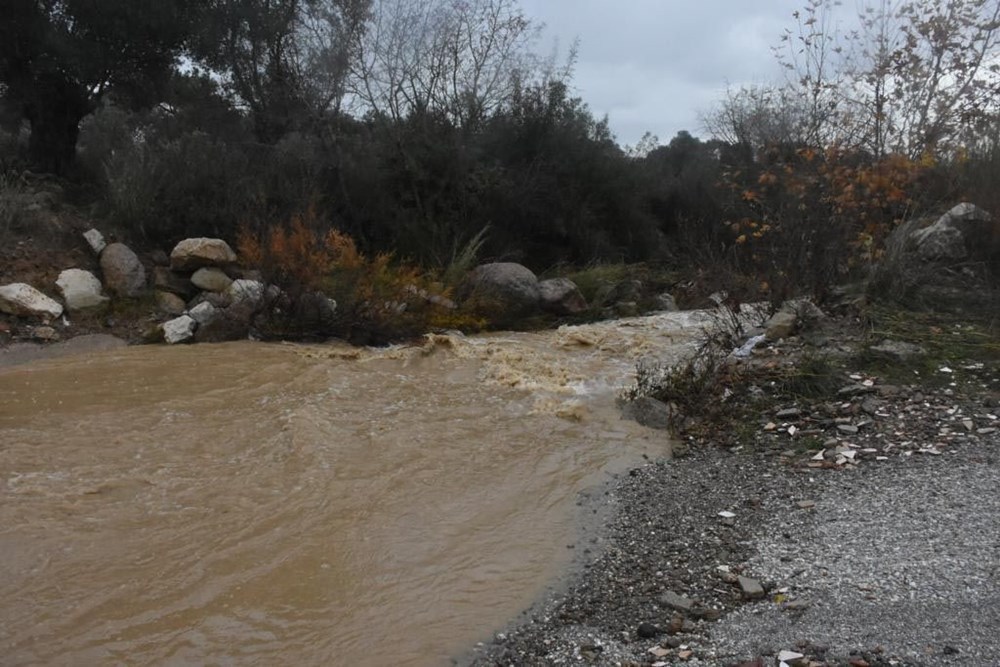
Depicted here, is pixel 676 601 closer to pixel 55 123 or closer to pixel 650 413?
pixel 650 413

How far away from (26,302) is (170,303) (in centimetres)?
196

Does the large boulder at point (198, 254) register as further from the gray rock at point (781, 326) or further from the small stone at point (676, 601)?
the small stone at point (676, 601)

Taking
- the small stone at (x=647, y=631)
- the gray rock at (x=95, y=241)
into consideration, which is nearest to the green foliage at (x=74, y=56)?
the gray rock at (x=95, y=241)

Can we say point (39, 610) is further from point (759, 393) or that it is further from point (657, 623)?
point (759, 393)

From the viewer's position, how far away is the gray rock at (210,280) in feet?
41.1

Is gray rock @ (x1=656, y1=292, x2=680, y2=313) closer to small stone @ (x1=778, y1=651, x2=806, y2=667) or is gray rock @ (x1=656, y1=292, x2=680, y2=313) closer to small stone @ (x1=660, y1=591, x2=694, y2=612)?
small stone @ (x1=660, y1=591, x2=694, y2=612)

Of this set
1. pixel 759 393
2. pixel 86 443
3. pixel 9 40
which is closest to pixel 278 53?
pixel 9 40

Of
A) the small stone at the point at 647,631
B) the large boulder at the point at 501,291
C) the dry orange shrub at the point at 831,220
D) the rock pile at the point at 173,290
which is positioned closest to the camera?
the small stone at the point at 647,631

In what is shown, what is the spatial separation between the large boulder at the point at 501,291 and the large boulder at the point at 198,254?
13.2 ft

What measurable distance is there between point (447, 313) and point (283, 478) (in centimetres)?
701

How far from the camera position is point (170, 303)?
12148 mm

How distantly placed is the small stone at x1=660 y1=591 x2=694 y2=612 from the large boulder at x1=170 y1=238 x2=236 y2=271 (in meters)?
10.4

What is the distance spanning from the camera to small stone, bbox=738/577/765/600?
13.5ft

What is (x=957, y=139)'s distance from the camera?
11828 mm
